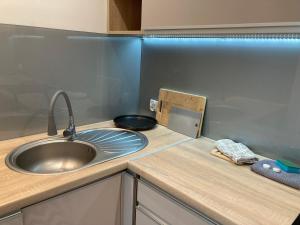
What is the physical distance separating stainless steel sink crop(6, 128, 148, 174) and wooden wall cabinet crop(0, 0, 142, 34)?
617 mm

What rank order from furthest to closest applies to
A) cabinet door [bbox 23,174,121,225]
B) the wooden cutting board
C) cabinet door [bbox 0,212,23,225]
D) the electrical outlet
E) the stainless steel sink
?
the electrical outlet → the wooden cutting board → the stainless steel sink → cabinet door [bbox 23,174,121,225] → cabinet door [bbox 0,212,23,225]

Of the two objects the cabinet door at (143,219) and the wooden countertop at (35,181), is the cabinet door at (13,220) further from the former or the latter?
the cabinet door at (143,219)

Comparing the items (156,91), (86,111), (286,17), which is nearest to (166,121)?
(156,91)

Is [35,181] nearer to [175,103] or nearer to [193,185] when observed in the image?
[193,185]

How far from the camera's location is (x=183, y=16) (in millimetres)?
1091

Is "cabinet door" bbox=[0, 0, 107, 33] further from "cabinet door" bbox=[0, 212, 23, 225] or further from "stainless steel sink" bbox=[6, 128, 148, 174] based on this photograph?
"cabinet door" bbox=[0, 212, 23, 225]

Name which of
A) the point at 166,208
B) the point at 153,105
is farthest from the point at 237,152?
the point at 153,105

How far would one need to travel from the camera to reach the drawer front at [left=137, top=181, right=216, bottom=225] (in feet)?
2.95

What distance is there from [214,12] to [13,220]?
3.52 feet

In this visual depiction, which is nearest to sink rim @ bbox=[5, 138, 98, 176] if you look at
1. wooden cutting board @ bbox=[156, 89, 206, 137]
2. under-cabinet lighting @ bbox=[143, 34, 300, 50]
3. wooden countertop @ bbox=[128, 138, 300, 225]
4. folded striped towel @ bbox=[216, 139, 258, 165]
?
wooden countertop @ bbox=[128, 138, 300, 225]

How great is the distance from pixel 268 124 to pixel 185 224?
25.4 inches

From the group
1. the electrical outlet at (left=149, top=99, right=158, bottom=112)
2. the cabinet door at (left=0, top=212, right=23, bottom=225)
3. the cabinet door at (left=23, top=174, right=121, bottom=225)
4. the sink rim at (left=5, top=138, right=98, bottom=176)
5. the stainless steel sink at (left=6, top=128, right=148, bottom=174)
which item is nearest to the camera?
the cabinet door at (left=0, top=212, right=23, bottom=225)

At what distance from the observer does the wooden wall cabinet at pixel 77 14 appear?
117cm

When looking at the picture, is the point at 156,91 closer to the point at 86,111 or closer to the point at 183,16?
the point at 86,111
